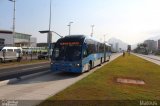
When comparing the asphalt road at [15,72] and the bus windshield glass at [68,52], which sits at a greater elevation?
the bus windshield glass at [68,52]

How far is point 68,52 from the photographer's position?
65.3 feet

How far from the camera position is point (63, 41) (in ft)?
67.4

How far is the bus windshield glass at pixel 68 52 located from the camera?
1975cm

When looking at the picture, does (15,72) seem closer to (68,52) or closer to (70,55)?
(68,52)

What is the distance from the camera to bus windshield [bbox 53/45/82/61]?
19.7 m

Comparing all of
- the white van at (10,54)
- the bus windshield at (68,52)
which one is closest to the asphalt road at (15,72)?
the bus windshield at (68,52)

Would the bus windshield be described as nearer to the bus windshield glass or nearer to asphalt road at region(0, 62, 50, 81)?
the bus windshield glass

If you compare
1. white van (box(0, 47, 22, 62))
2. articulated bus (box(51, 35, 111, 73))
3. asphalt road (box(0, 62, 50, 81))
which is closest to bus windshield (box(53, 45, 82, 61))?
articulated bus (box(51, 35, 111, 73))

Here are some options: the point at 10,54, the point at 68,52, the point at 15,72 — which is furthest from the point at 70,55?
the point at 10,54

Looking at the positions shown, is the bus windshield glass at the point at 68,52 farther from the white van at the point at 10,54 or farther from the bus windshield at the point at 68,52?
the white van at the point at 10,54

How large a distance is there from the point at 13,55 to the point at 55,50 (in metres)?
20.6

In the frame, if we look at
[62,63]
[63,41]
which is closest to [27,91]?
[62,63]

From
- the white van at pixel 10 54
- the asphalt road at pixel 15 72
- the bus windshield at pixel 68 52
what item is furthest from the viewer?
the white van at pixel 10 54

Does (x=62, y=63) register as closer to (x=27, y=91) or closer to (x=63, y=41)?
(x=63, y=41)
